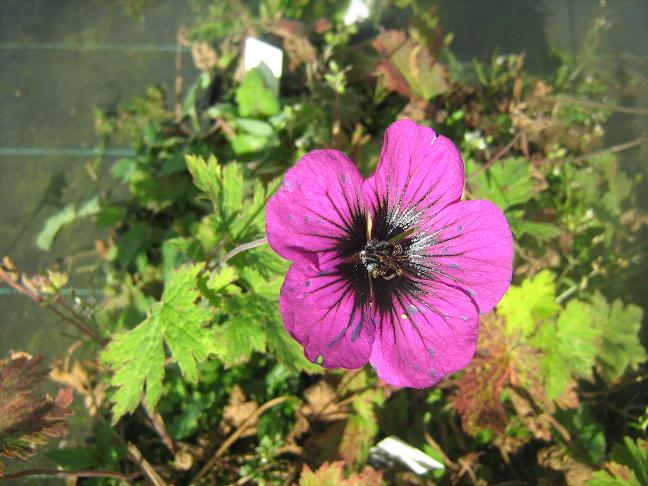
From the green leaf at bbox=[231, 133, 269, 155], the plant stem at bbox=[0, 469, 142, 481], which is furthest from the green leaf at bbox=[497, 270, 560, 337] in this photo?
the plant stem at bbox=[0, 469, 142, 481]

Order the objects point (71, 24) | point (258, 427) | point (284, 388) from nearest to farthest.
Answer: point (258, 427)
point (284, 388)
point (71, 24)

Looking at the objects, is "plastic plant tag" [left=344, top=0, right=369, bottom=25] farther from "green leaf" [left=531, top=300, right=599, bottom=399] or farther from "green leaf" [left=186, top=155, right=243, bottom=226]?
"green leaf" [left=531, top=300, right=599, bottom=399]

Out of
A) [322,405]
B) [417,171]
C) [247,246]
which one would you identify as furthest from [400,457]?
[417,171]

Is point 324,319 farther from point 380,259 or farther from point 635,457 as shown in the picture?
point 635,457

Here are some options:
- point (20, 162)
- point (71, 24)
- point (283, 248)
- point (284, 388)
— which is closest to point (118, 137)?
point (20, 162)

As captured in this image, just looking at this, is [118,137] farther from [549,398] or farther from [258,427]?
[549,398]

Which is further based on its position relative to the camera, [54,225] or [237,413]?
[54,225]
